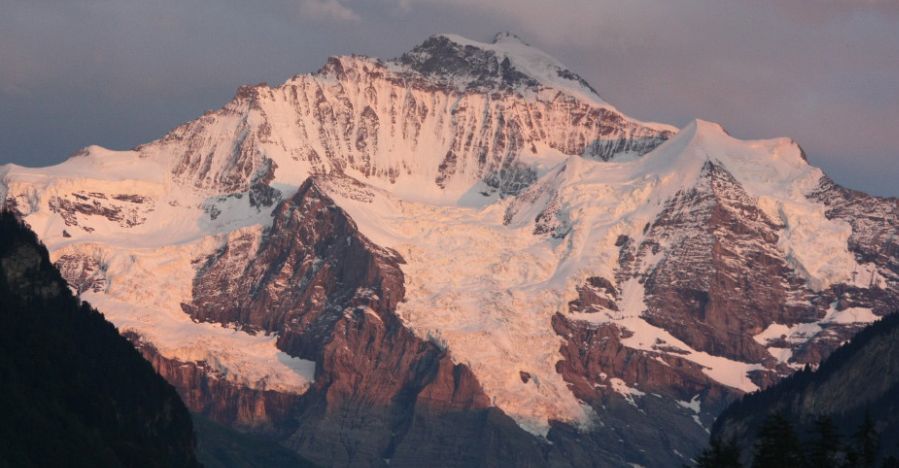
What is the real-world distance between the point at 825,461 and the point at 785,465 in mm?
3037

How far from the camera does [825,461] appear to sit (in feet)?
655

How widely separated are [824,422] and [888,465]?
569 cm

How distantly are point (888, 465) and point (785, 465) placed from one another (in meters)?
7.57

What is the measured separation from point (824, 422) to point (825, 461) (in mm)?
2903

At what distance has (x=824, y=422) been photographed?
200 meters

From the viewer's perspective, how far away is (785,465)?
19950cm
